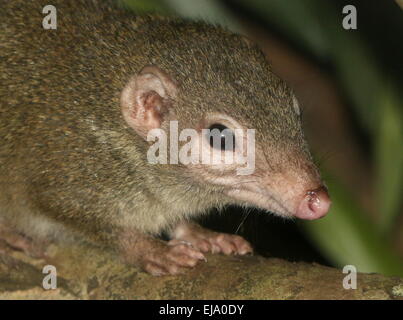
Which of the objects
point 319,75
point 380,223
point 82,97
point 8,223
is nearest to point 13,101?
point 82,97

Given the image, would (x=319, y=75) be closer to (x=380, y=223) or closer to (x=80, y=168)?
(x=380, y=223)

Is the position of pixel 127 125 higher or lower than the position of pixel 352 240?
higher

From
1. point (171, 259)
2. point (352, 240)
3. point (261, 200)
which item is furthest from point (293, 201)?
point (352, 240)

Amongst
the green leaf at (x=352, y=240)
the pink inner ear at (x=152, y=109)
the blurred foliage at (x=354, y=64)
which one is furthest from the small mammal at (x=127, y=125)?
the blurred foliage at (x=354, y=64)

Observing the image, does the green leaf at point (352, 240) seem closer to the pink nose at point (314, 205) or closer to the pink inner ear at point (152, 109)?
the pink nose at point (314, 205)

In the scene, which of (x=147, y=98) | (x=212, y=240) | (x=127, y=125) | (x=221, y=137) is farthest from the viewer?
(x=212, y=240)

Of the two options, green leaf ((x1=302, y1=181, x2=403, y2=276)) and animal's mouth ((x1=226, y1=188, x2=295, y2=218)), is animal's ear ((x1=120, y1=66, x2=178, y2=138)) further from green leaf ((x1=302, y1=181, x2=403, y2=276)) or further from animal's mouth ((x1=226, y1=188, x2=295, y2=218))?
green leaf ((x1=302, y1=181, x2=403, y2=276))

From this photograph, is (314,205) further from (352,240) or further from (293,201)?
(352,240)
